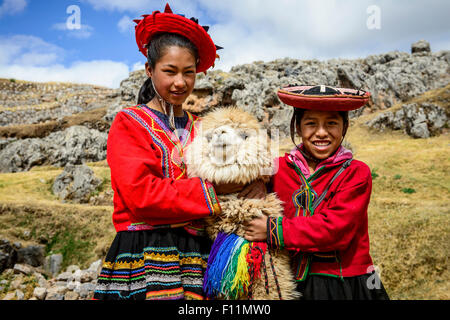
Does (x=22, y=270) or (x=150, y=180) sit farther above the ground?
(x=150, y=180)

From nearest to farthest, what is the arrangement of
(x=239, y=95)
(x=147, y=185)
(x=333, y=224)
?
(x=147, y=185), (x=333, y=224), (x=239, y=95)

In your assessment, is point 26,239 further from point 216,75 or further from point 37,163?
point 216,75

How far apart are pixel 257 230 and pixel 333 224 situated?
38 cm

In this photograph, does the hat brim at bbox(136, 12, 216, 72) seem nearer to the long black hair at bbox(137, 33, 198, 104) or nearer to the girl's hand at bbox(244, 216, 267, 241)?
the long black hair at bbox(137, 33, 198, 104)

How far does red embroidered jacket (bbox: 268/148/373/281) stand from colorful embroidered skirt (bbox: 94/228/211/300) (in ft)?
1.52

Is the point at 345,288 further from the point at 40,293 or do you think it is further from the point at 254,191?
the point at 40,293

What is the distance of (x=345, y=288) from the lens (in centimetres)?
155

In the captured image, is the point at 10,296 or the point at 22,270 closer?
the point at 10,296

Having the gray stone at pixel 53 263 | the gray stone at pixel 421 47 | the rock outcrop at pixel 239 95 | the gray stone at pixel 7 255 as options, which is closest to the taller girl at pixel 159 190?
the gray stone at pixel 7 255

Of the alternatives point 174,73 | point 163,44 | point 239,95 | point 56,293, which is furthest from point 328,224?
point 239,95

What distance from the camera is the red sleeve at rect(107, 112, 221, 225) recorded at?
1333 millimetres

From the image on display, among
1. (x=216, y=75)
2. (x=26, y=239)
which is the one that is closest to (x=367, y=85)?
(x=216, y=75)
